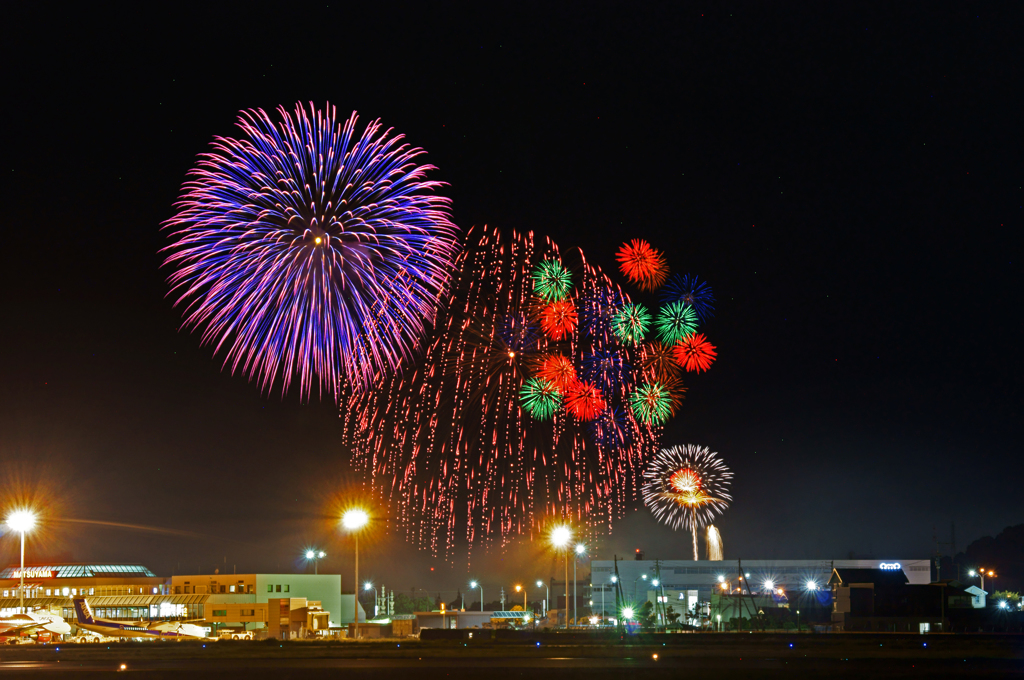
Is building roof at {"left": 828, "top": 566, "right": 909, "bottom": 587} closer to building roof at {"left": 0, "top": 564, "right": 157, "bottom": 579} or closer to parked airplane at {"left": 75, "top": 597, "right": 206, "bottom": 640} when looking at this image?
parked airplane at {"left": 75, "top": 597, "right": 206, "bottom": 640}

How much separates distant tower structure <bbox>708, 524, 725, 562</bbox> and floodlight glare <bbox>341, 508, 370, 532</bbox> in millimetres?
89786

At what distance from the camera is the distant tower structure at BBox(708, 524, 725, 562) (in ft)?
436

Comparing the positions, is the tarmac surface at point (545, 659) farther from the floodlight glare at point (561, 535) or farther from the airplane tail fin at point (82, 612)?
the floodlight glare at point (561, 535)

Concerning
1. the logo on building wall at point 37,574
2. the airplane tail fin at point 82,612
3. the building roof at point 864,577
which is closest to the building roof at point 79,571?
the logo on building wall at point 37,574

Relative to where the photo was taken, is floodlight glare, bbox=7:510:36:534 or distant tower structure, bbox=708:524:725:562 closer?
floodlight glare, bbox=7:510:36:534

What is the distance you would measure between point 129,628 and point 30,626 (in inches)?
245

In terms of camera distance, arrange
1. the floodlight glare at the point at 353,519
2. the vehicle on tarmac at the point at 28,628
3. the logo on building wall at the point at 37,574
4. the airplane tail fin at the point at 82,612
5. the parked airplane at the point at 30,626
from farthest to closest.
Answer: the logo on building wall at the point at 37,574 → the airplane tail fin at the point at 82,612 → the parked airplane at the point at 30,626 → the vehicle on tarmac at the point at 28,628 → the floodlight glare at the point at 353,519

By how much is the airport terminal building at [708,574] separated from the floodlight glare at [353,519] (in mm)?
72556

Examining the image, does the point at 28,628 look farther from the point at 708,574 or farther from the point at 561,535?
the point at 708,574

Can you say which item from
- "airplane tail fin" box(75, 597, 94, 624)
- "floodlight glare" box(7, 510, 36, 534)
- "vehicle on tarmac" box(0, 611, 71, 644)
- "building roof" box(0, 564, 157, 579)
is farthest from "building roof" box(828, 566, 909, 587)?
"building roof" box(0, 564, 157, 579)

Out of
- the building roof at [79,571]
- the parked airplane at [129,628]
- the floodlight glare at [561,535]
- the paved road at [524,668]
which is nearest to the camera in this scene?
the paved road at [524,668]

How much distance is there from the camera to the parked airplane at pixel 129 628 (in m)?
60.4

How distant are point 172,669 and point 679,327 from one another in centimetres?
2805

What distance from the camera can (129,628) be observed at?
60781mm
